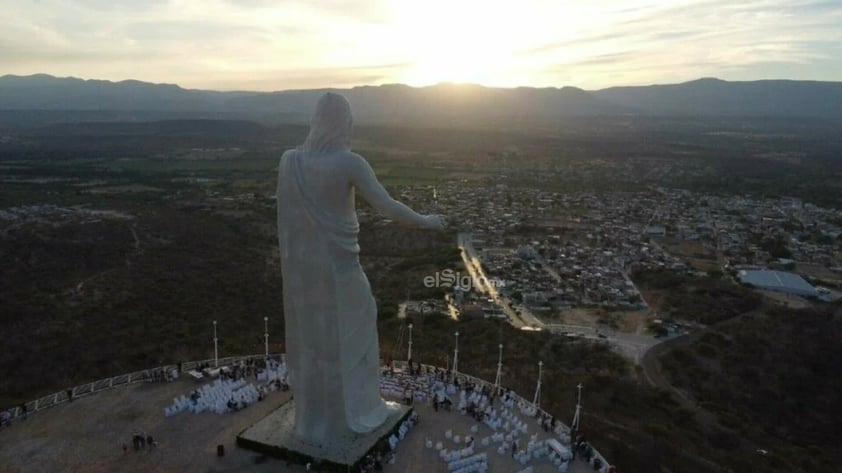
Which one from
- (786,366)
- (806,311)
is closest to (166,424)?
(786,366)

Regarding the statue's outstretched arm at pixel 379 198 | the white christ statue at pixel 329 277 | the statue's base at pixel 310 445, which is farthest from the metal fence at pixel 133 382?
the statue's outstretched arm at pixel 379 198

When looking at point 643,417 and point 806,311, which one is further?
point 806,311

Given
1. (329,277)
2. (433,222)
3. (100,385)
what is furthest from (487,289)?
(433,222)

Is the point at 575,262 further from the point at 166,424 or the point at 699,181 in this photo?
the point at 699,181

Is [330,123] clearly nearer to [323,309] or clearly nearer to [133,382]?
[323,309]

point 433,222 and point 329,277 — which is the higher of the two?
point 433,222

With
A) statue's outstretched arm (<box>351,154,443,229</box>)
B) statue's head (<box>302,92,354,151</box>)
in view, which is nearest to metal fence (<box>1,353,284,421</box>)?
statue's head (<box>302,92,354,151</box>)

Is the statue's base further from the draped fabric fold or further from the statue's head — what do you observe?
the statue's head
